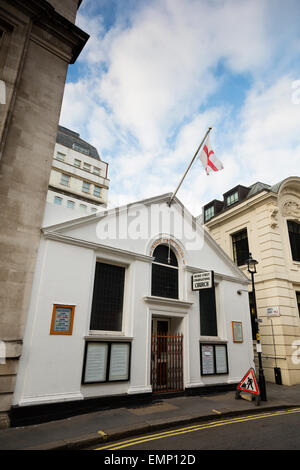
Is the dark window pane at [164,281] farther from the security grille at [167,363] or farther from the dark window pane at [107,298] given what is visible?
the security grille at [167,363]

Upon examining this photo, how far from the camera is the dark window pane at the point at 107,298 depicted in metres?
9.81

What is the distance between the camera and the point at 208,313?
13.0 meters

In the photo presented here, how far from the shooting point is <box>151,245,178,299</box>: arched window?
1170 centimetres

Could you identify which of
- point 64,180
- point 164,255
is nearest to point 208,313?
point 164,255

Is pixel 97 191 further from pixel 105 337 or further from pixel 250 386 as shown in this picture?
pixel 250 386

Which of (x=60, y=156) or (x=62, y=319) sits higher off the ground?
(x=60, y=156)

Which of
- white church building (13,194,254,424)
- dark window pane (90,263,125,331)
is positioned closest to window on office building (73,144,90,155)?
white church building (13,194,254,424)

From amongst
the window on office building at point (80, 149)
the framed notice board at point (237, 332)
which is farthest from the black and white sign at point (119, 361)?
the window on office building at point (80, 149)

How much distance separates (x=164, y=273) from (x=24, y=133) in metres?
7.88

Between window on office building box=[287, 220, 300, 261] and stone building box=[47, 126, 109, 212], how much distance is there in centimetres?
2752

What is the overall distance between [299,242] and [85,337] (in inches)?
665

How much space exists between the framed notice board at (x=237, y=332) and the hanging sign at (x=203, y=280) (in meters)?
3.25

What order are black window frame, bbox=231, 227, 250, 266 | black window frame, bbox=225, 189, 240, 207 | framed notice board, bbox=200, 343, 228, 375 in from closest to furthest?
framed notice board, bbox=200, 343, 228, 375 → black window frame, bbox=231, 227, 250, 266 → black window frame, bbox=225, 189, 240, 207

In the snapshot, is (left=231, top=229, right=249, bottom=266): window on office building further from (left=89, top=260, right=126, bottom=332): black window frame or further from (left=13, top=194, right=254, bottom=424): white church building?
(left=89, top=260, right=126, bottom=332): black window frame
